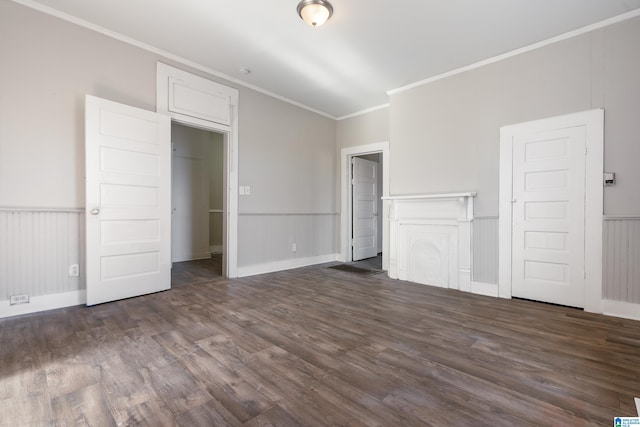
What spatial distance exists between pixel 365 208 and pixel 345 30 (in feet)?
11.2

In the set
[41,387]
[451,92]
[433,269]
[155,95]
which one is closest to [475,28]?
[451,92]

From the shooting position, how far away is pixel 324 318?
245 cm

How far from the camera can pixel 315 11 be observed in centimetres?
241

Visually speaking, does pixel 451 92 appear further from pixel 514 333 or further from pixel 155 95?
pixel 155 95

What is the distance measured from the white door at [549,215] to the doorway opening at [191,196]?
→ 14.6ft

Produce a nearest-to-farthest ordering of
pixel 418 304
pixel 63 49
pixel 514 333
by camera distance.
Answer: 1. pixel 514 333
2. pixel 63 49
3. pixel 418 304

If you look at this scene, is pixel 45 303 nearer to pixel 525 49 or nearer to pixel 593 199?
pixel 593 199

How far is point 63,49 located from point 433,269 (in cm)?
459

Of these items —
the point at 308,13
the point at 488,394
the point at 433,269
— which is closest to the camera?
the point at 488,394

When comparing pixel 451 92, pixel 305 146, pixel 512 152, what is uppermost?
pixel 451 92

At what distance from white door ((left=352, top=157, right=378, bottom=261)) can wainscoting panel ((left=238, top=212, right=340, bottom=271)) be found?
407 millimetres

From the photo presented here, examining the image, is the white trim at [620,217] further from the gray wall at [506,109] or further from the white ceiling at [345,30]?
the white ceiling at [345,30]

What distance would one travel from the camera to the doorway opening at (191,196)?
5.33m

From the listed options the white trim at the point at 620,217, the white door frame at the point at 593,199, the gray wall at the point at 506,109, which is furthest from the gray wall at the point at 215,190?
the white trim at the point at 620,217
